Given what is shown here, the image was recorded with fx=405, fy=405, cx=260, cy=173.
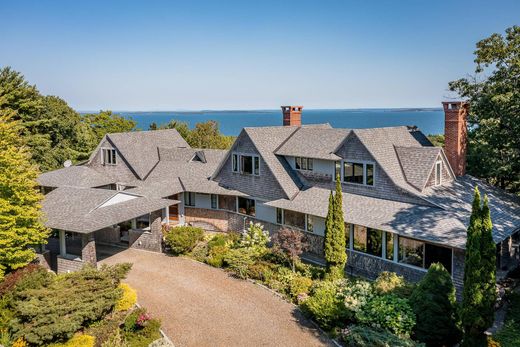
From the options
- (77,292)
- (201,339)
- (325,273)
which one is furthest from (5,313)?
(325,273)

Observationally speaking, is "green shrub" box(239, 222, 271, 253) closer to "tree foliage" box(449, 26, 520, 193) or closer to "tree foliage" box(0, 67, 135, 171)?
"tree foliage" box(449, 26, 520, 193)

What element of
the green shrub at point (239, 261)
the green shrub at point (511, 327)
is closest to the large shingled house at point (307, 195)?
the green shrub at point (511, 327)

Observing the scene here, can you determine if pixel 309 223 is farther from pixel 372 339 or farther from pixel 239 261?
pixel 372 339

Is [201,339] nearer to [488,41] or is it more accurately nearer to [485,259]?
[485,259]

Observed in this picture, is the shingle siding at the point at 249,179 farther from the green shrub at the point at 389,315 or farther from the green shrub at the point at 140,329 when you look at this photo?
the green shrub at the point at 140,329

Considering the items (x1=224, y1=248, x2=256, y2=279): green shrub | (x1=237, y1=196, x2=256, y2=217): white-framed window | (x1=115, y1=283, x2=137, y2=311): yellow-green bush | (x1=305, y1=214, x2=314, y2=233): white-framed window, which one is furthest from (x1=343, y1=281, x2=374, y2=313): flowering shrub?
(x1=237, y1=196, x2=256, y2=217): white-framed window

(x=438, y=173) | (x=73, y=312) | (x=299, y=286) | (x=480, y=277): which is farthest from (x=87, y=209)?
(x=438, y=173)
